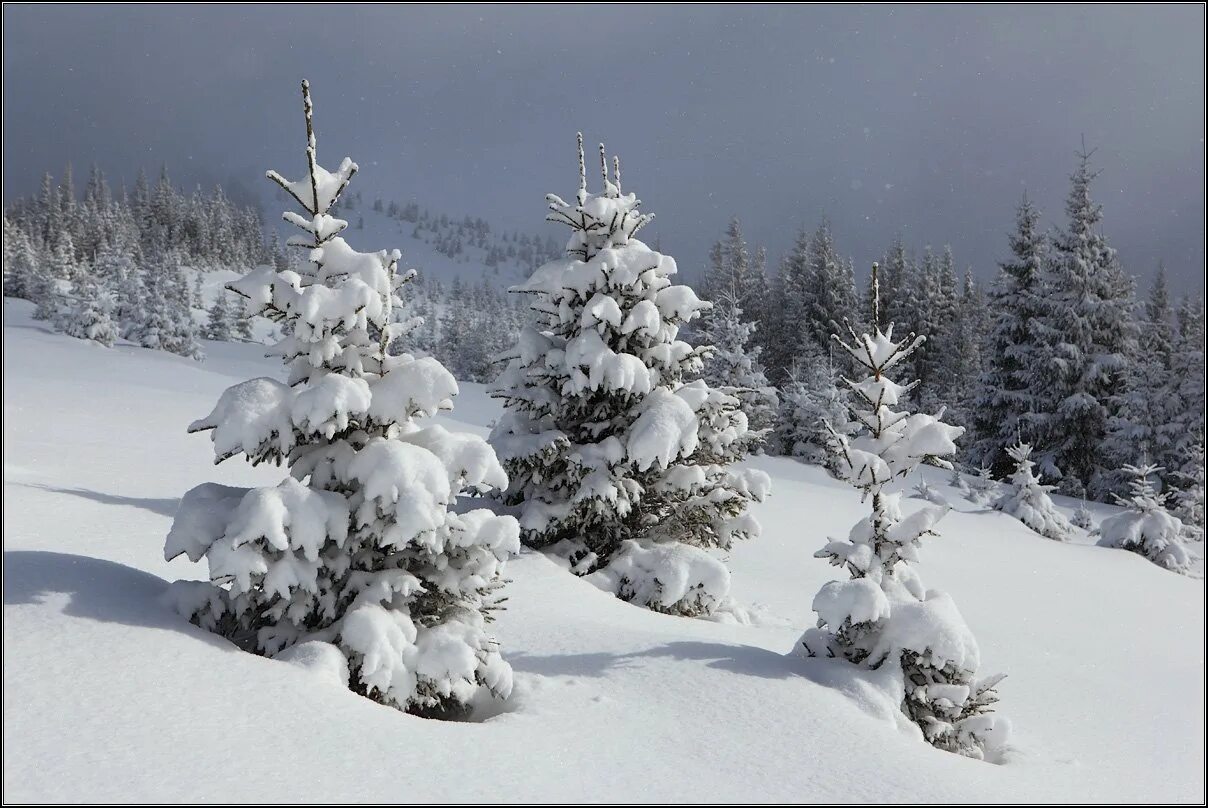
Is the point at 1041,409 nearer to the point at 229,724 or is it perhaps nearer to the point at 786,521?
the point at 786,521

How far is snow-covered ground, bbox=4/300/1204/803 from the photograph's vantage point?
3398 mm

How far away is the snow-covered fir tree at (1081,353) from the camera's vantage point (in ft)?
116

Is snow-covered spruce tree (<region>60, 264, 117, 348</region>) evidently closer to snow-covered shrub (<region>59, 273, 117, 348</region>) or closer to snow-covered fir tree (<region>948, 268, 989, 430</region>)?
snow-covered shrub (<region>59, 273, 117, 348</region>)

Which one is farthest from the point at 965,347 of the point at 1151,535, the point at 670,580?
the point at 670,580

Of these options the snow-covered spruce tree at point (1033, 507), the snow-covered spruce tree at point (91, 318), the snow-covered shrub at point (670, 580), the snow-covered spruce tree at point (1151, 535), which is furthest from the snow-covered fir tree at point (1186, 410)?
the snow-covered spruce tree at point (91, 318)

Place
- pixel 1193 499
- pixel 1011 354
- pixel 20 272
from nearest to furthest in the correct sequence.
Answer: pixel 1193 499 < pixel 1011 354 < pixel 20 272

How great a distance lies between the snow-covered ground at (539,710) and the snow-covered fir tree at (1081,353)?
28505 millimetres

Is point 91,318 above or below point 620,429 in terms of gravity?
above

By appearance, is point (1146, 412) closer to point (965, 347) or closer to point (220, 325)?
point (965, 347)

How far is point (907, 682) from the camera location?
583 cm

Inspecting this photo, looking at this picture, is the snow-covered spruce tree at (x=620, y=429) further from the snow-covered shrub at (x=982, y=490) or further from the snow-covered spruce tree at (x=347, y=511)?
the snow-covered shrub at (x=982, y=490)

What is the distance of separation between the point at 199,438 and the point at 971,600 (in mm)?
14763

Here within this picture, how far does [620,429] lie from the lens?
379 inches

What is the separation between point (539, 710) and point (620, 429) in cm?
512
